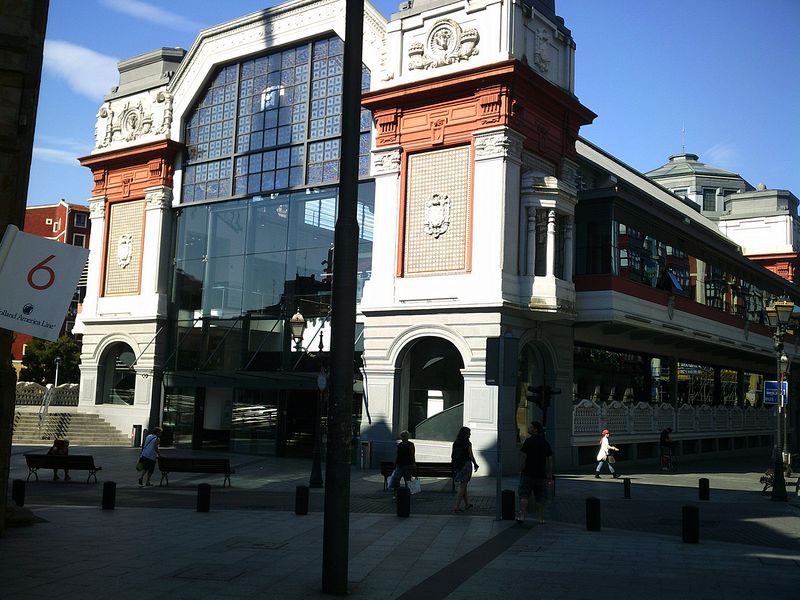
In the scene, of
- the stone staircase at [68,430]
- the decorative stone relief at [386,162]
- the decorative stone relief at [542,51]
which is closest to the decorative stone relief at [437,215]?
the decorative stone relief at [386,162]

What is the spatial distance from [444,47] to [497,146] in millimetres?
4286

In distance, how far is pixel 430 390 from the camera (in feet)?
93.4

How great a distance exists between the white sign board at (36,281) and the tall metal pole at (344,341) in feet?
10.4

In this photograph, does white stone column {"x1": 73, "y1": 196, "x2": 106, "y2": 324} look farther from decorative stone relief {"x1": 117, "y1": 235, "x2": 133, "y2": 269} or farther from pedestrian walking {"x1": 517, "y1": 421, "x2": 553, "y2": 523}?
pedestrian walking {"x1": 517, "y1": 421, "x2": 553, "y2": 523}

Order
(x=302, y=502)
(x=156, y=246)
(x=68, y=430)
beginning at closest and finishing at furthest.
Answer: (x=302, y=502) → (x=68, y=430) → (x=156, y=246)

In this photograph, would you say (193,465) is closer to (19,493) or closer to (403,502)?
(19,493)

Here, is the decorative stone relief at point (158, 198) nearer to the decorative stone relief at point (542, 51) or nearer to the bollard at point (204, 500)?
the decorative stone relief at point (542, 51)

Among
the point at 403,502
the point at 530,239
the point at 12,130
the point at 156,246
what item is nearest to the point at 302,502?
the point at 403,502

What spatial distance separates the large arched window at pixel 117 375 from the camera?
127 feet

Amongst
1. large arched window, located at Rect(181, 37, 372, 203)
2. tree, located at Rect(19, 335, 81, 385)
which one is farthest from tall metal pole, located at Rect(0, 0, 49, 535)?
tree, located at Rect(19, 335, 81, 385)

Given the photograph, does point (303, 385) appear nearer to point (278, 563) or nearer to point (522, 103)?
point (522, 103)

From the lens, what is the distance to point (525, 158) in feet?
93.8

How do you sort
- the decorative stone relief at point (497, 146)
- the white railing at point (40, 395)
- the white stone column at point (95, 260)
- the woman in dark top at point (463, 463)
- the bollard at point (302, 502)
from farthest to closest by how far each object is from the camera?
the white railing at point (40, 395), the white stone column at point (95, 260), the decorative stone relief at point (497, 146), the woman in dark top at point (463, 463), the bollard at point (302, 502)

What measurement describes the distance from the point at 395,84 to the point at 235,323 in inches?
489
